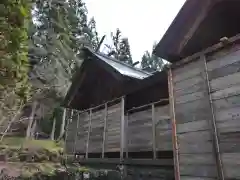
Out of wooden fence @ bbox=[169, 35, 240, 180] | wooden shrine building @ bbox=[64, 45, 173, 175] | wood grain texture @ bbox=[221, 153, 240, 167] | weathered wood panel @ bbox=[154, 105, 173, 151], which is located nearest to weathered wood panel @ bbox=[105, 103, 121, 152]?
wooden shrine building @ bbox=[64, 45, 173, 175]

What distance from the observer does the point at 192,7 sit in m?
5.00

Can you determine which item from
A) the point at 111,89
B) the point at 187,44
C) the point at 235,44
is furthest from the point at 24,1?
the point at 235,44

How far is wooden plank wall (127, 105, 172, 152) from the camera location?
Answer: 6196 mm

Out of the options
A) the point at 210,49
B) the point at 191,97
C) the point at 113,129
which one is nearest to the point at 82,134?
the point at 113,129

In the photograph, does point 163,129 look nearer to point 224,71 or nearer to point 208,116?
point 208,116

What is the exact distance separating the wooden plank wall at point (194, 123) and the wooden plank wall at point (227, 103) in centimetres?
17

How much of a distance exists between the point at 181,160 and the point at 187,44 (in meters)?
2.74

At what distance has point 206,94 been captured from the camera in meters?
4.07

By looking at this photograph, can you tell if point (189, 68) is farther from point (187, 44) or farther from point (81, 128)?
Result: point (81, 128)

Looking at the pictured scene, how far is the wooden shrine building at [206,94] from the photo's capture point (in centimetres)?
364

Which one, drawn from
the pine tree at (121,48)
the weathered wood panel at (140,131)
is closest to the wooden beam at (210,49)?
the weathered wood panel at (140,131)

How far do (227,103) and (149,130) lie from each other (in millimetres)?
3322

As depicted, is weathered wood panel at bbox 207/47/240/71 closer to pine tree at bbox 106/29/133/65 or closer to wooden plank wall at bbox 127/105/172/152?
wooden plank wall at bbox 127/105/172/152

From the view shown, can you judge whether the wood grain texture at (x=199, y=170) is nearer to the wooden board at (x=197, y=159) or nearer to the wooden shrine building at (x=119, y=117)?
the wooden board at (x=197, y=159)
